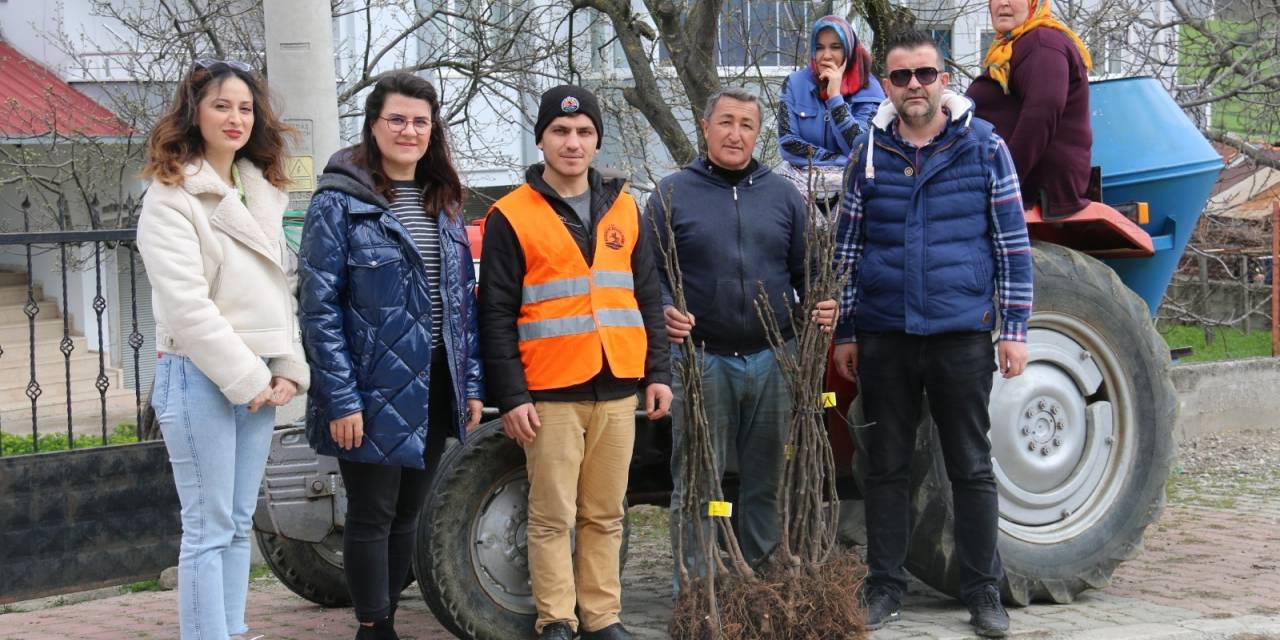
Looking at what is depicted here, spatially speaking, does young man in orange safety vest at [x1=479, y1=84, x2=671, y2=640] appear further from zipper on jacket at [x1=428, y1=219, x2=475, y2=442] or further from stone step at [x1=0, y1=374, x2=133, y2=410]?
stone step at [x1=0, y1=374, x2=133, y2=410]

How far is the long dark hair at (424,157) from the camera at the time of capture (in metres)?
4.61

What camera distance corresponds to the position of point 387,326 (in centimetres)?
444

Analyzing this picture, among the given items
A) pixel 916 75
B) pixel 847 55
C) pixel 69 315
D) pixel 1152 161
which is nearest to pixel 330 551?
pixel 847 55

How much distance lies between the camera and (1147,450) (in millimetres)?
5668

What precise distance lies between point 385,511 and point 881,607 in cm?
180

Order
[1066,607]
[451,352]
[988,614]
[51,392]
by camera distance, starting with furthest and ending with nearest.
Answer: [51,392] → [1066,607] → [988,614] → [451,352]

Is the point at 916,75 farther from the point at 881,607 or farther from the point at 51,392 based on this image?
the point at 51,392

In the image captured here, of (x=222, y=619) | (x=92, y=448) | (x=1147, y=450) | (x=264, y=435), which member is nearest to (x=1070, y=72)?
(x=1147, y=450)

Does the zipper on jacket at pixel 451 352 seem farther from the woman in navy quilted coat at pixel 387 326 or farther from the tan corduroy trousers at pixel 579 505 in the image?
the tan corduroy trousers at pixel 579 505

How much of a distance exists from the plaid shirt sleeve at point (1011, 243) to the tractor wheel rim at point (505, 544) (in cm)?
178

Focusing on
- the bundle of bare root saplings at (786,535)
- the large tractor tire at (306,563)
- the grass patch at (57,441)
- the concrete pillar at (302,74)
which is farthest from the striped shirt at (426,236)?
the grass patch at (57,441)

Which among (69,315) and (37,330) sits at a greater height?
(69,315)

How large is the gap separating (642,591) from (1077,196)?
240 cm

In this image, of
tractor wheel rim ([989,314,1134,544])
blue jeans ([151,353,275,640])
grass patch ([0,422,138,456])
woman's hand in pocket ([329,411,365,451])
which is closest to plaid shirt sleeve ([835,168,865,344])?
tractor wheel rim ([989,314,1134,544])
